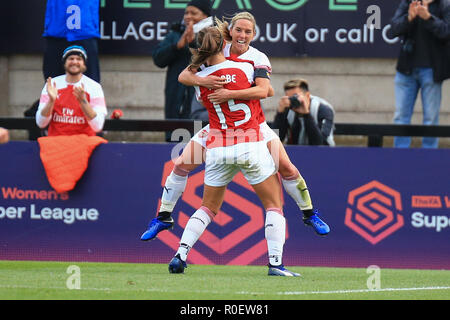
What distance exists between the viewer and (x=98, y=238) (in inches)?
433

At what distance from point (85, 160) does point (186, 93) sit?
208 cm

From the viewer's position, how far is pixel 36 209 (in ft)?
36.0

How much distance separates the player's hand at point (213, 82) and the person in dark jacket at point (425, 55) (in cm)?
412

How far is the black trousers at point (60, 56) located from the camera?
39.9 feet

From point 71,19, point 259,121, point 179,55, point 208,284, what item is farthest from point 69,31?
point 208,284

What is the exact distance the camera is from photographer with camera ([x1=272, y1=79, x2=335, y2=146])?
36.9 ft

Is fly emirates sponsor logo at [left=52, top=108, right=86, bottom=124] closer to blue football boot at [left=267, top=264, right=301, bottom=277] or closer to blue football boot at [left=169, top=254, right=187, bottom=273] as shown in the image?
blue football boot at [left=169, top=254, right=187, bottom=273]

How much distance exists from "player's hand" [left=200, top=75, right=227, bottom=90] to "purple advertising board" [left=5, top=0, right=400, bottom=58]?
4794mm

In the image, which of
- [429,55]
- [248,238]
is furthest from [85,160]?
[429,55]

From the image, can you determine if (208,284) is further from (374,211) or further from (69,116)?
(69,116)

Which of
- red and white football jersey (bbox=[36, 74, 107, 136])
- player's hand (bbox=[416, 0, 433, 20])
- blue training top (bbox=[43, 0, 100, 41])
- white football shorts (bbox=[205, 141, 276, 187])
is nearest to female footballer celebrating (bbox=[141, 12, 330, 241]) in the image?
white football shorts (bbox=[205, 141, 276, 187])

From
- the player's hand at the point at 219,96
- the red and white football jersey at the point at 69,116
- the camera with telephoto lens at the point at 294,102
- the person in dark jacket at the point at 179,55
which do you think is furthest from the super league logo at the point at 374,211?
the player's hand at the point at 219,96

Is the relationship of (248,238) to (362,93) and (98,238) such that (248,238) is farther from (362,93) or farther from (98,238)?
(362,93)

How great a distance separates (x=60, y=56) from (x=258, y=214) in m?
3.19
